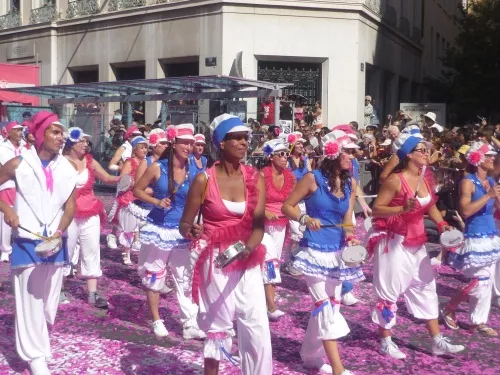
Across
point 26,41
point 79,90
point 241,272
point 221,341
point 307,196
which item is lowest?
point 221,341

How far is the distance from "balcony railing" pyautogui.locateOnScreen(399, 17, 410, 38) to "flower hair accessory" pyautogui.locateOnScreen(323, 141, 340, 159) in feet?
79.2

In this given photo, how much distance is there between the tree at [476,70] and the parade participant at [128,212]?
64.8 feet

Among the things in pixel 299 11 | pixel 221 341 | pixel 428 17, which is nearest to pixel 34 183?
pixel 221 341

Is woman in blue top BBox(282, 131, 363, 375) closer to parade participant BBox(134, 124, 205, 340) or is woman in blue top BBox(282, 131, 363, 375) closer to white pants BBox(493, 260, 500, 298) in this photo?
parade participant BBox(134, 124, 205, 340)

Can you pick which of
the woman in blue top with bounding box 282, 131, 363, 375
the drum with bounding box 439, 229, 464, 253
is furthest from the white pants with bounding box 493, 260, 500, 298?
the woman in blue top with bounding box 282, 131, 363, 375

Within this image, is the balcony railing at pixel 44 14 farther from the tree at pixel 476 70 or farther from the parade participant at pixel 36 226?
the parade participant at pixel 36 226

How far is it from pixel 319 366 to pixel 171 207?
2112 millimetres

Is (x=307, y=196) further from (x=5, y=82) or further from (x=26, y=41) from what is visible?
(x=26, y=41)

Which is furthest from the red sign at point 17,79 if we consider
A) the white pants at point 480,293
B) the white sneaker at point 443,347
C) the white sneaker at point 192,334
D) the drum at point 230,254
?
the drum at point 230,254

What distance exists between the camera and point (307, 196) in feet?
20.6

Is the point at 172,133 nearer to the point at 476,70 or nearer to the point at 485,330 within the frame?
the point at 485,330

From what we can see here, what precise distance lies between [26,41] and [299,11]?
13.0 metres

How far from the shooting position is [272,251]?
811cm

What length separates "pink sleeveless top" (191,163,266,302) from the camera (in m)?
5.06
